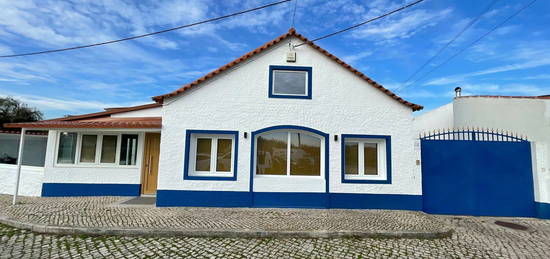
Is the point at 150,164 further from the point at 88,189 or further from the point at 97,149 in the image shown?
the point at 88,189

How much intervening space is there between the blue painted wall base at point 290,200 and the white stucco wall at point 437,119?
750cm

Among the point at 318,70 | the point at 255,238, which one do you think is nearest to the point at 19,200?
the point at 255,238

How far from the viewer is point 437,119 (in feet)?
46.2

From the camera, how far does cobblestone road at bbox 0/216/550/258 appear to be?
4.50 metres

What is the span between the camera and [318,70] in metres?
8.09

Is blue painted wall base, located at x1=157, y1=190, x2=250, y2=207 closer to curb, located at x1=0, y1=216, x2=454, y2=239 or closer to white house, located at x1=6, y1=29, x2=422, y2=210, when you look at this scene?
white house, located at x1=6, y1=29, x2=422, y2=210

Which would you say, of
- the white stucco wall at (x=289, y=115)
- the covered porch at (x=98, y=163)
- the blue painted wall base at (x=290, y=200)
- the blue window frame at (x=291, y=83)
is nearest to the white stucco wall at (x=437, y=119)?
the white stucco wall at (x=289, y=115)

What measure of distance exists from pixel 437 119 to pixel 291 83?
414 inches

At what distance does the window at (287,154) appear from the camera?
796 cm

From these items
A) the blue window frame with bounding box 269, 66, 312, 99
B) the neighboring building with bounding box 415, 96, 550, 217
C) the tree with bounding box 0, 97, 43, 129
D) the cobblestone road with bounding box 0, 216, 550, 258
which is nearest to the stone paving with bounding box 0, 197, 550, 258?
the cobblestone road with bounding box 0, 216, 550, 258

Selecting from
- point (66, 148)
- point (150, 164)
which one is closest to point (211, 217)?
point (150, 164)

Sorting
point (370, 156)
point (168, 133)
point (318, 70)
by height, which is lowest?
point (370, 156)

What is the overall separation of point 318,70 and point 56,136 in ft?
31.4

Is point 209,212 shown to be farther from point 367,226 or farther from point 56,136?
point 56,136
